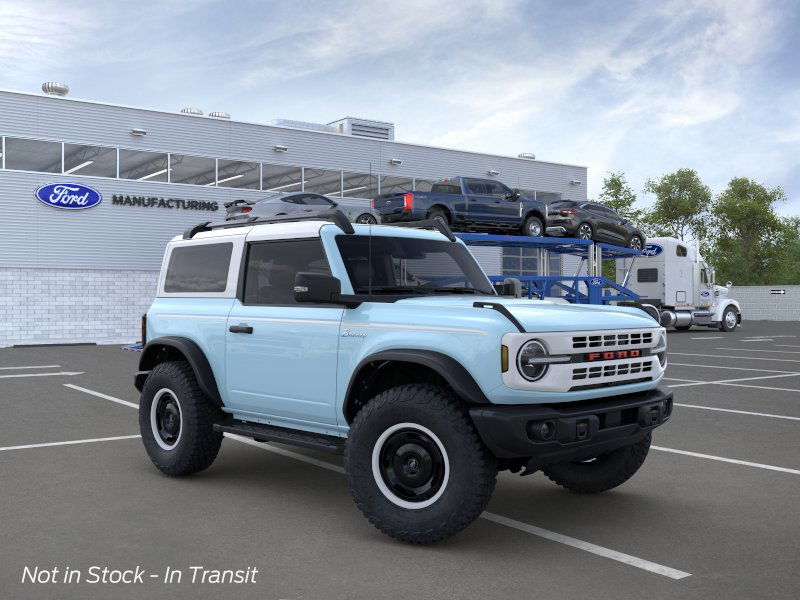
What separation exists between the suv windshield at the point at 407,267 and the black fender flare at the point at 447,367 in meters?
0.79

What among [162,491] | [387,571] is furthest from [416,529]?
[162,491]

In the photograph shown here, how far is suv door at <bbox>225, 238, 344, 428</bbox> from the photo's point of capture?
5.54 meters

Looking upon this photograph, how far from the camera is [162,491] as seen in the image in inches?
243

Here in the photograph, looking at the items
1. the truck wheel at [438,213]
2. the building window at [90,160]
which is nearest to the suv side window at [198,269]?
the truck wheel at [438,213]

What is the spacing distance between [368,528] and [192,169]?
26046mm

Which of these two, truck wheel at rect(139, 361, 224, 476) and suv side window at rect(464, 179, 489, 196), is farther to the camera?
suv side window at rect(464, 179, 489, 196)

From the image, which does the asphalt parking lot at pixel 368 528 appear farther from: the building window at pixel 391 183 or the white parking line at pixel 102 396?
the building window at pixel 391 183

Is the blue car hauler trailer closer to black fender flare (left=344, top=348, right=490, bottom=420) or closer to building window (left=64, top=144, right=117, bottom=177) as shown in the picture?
building window (left=64, top=144, right=117, bottom=177)

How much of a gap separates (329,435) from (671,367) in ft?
40.3

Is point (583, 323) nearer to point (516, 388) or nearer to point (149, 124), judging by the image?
point (516, 388)

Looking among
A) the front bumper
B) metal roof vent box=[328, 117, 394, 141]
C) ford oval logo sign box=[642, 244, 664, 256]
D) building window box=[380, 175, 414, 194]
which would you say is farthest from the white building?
the front bumper

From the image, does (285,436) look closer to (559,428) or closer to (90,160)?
(559,428)

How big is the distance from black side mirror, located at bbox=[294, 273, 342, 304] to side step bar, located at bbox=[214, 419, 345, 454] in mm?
955

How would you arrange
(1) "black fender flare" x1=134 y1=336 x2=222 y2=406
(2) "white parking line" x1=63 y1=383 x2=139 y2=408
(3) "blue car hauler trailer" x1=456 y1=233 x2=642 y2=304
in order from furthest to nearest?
1. (3) "blue car hauler trailer" x1=456 y1=233 x2=642 y2=304
2. (2) "white parking line" x1=63 y1=383 x2=139 y2=408
3. (1) "black fender flare" x1=134 y1=336 x2=222 y2=406
